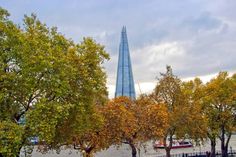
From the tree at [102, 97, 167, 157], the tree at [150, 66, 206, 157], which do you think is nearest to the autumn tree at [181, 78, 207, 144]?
the tree at [150, 66, 206, 157]

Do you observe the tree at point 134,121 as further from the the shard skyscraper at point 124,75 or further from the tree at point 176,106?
the the shard skyscraper at point 124,75

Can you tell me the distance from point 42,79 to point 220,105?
101 feet

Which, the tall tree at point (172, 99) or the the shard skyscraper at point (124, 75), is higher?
the the shard skyscraper at point (124, 75)

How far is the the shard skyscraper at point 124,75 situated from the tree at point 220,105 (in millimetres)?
70771

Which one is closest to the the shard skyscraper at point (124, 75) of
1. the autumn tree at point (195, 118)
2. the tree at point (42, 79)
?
the autumn tree at point (195, 118)

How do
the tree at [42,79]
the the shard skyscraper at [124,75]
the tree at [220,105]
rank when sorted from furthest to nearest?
1. the the shard skyscraper at [124,75]
2. the tree at [220,105]
3. the tree at [42,79]

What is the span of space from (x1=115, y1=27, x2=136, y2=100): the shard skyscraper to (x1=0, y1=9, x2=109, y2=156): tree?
92.2 m

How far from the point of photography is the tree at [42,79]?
2564cm

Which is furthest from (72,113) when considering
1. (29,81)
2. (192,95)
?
(192,95)

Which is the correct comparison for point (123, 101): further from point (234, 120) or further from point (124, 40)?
point (124, 40)

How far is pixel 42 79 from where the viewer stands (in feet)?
88.2

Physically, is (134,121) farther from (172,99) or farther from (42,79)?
(42,79)

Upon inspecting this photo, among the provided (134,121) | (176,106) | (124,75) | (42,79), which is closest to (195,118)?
(176,106)

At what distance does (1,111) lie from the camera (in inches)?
1035
